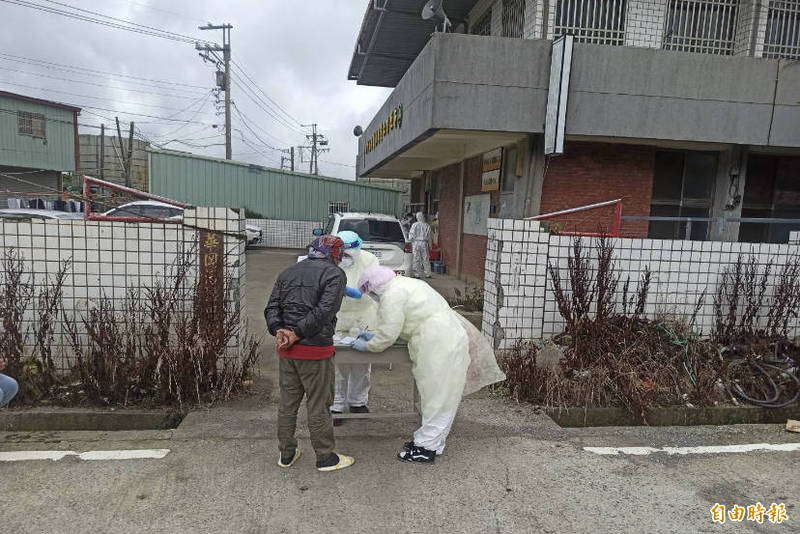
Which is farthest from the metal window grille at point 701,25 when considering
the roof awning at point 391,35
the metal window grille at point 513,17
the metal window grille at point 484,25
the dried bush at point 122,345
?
the dried bush at point 122,345

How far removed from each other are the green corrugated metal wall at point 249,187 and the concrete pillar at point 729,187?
1667cm

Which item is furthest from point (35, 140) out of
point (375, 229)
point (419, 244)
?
point (375, 229)

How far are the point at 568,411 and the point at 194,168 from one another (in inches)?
856

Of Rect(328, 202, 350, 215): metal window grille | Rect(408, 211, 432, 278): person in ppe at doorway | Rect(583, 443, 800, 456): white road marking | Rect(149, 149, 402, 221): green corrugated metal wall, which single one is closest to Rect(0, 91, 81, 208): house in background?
Rect(149, 149, 402, 221): green corrugated metal wall

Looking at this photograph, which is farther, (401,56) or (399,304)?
(401,56)

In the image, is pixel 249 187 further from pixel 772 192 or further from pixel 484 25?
pixel 772 192

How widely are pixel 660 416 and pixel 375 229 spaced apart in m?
5.96

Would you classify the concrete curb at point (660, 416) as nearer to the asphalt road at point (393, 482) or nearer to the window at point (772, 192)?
the asphalt road at point (393, 482)

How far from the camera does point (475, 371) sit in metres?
3.88

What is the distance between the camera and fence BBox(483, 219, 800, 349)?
5449 mm

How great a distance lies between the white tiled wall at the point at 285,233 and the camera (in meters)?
23.2

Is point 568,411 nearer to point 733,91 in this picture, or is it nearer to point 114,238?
point 114,238

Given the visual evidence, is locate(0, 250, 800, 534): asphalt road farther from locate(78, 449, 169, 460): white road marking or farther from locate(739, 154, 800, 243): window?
locate(739, 154, 800, 243): window

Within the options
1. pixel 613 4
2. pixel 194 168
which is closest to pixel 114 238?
pixel 613 4
